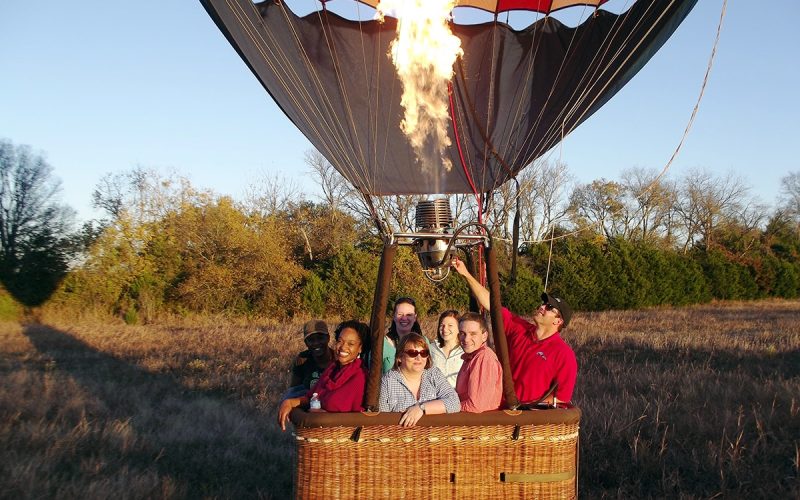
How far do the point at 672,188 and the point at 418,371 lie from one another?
113 ft

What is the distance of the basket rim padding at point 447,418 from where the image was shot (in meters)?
2.21

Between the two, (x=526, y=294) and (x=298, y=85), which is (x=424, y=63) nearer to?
(x=298, y=85)

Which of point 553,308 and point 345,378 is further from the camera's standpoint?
point 553,308

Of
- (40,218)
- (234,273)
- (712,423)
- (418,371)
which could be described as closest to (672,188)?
(234,273)

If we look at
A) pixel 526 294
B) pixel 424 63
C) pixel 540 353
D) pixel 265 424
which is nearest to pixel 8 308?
pixel 526 294

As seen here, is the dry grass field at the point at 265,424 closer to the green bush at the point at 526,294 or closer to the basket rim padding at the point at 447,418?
the basket rim padding at the point at 447,418

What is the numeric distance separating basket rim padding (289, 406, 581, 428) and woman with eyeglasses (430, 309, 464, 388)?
3.50 ft

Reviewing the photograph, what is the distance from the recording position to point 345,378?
242 cm

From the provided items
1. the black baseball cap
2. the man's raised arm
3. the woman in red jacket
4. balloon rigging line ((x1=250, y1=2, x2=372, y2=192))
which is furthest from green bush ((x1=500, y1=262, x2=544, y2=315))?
the woman in red jacket

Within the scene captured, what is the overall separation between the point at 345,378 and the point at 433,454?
0.41 metres

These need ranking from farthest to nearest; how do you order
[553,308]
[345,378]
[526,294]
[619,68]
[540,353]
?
[526,294]
[619,68]
[553,308]
[540,353]
[345,378]

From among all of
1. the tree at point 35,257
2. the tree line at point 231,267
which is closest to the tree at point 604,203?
the tree line at point 231,267

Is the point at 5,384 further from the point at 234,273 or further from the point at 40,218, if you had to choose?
the point at 40,218

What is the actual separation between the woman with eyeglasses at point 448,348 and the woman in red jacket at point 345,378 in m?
0.78
